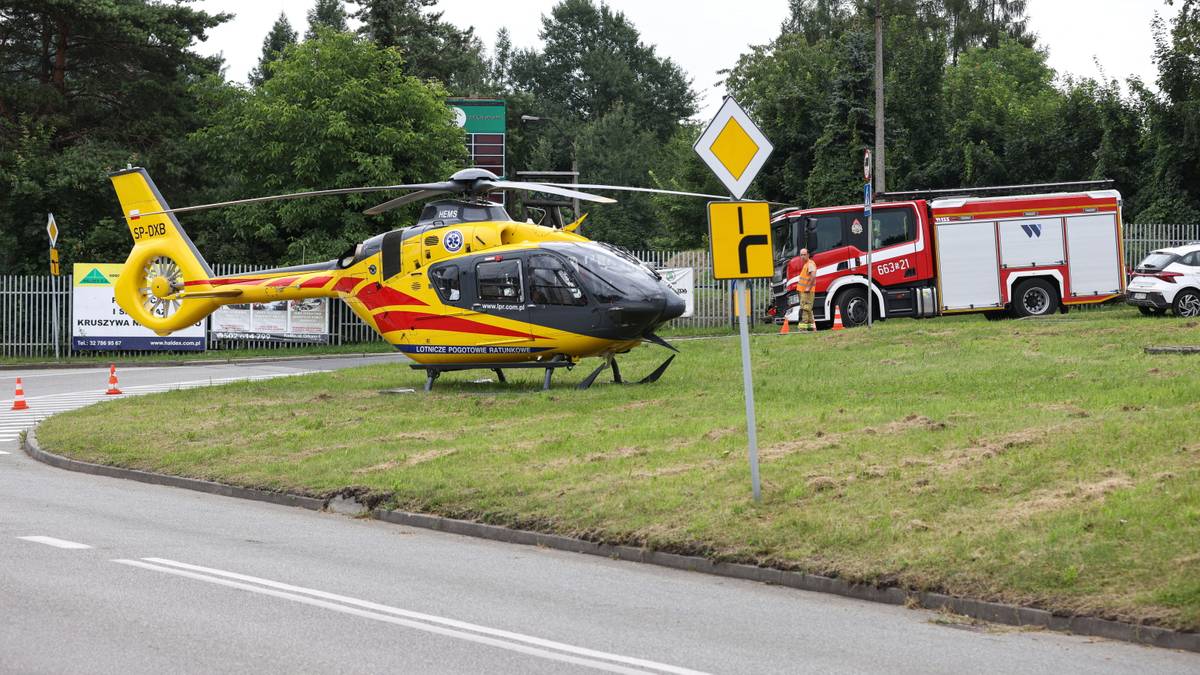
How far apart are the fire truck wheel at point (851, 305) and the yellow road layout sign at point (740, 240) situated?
67.5ft

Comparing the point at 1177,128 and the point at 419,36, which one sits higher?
the point at 419,36

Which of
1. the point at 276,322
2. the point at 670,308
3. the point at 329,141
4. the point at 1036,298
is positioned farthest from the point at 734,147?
the point at 329,141

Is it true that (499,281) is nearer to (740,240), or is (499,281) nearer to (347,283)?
(347,283)

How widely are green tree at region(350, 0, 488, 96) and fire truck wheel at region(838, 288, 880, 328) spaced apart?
1128 inches

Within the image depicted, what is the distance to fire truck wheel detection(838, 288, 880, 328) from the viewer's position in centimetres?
3206

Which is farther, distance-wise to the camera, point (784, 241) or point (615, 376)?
point (784, 241)

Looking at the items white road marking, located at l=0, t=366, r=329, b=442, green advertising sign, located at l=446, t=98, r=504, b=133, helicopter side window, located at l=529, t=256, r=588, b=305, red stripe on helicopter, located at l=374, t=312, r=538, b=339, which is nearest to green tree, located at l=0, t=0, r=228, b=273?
green advertising sign, located at l=446, t=98, r=504, b=133

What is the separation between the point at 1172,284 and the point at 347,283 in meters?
17.4

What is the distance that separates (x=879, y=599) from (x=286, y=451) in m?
9.74

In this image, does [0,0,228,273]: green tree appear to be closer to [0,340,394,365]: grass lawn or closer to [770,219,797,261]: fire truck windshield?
[0,340,394,365]: grass lawn

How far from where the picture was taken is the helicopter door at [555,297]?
68.3ft

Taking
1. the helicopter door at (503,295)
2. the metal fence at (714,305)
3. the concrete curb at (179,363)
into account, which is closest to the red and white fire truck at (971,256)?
the metal fence at (714,305)

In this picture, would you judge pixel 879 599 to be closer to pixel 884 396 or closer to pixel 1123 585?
pixel 1123 585

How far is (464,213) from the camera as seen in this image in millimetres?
22047
